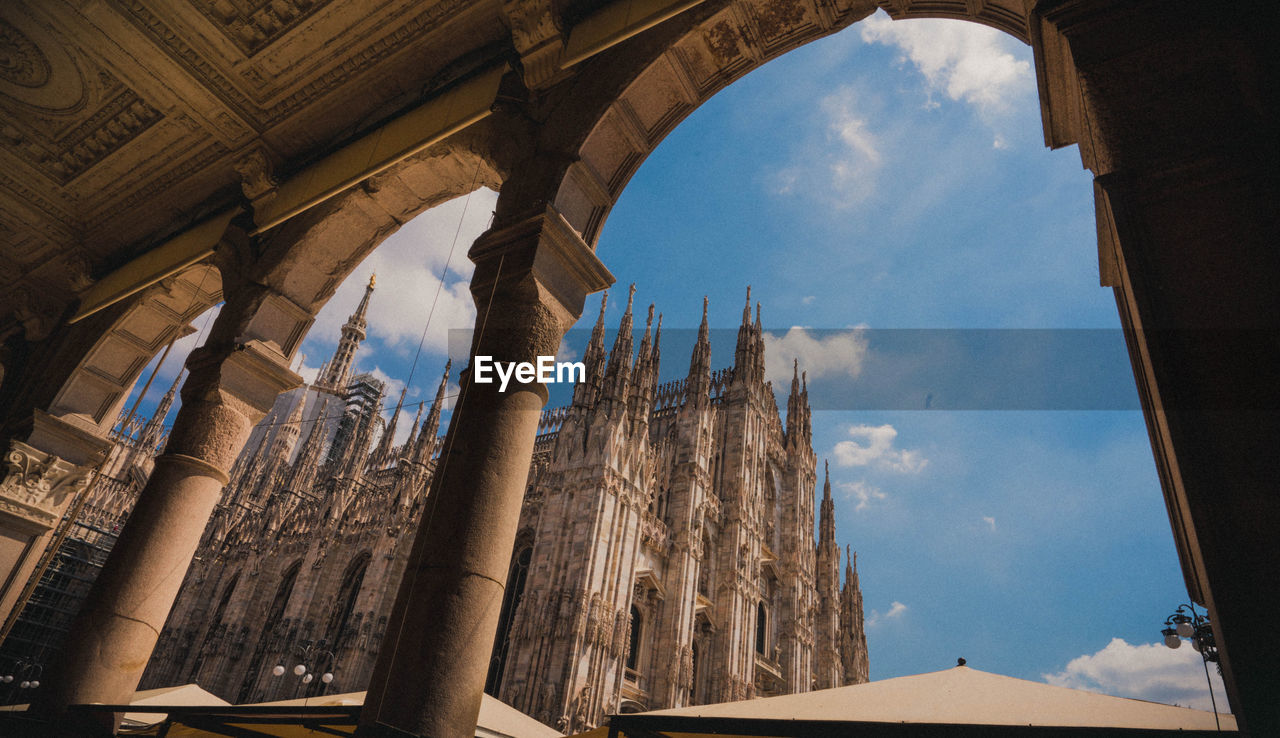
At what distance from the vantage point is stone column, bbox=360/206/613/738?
2861 mm

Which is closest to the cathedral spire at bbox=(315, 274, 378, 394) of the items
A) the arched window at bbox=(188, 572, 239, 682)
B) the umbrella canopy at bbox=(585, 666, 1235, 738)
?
the arched window at bbox=(188, 572, 239, 682)

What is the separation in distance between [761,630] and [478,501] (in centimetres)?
3092

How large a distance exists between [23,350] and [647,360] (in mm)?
20606

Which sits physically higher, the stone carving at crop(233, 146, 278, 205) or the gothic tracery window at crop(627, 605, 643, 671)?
the stone carving at crop(233, 146, 278, 205)

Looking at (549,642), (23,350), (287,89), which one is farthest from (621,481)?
(287,89)

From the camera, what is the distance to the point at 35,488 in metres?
7.12

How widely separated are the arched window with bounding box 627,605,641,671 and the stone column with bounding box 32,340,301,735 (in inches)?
778

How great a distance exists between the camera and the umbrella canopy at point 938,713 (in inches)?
106

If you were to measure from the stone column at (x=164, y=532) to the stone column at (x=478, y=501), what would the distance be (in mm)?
2633

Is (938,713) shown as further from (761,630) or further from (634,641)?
(761,630)

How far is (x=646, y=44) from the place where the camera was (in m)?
4.48

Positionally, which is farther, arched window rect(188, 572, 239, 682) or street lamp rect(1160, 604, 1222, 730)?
arched window rect(188, 572, 239, 682)

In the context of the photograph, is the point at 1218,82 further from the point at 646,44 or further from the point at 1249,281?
the point at 646,44

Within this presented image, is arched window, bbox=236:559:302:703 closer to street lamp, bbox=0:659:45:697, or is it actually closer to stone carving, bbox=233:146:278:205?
street lamp, bbox=0:659:45:697
